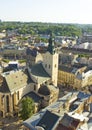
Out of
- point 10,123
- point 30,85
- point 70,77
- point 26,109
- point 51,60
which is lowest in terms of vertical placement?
point 10,123

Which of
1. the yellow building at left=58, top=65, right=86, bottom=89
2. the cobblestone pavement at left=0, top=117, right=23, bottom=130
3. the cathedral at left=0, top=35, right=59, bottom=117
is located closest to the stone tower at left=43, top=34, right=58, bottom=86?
the cathedral at left=0, top=35, right=59, bottom=117

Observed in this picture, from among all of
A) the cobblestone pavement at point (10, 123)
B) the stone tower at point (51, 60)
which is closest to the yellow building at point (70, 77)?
the stone tower at point (51, 60)

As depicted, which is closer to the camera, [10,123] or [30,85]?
[10,123]

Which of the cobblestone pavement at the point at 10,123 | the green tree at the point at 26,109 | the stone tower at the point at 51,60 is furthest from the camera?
the stone tower at the point at 51,60

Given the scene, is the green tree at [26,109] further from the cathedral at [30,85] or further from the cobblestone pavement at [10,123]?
the cathedral at [30,85]

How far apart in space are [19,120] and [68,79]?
3292cm

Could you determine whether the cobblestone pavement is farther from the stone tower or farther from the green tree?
the stone tower

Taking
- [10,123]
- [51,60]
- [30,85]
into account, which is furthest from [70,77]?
[10,123]

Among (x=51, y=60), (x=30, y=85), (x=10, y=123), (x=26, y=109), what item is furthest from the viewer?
(x=51, y=60)

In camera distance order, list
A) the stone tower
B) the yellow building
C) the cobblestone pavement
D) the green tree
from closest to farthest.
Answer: the green tree, the cobblestone pavement, the stone tower, the yellow building

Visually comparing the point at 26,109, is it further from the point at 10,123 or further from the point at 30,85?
the point at 30,85

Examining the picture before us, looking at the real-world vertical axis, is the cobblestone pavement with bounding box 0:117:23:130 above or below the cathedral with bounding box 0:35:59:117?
below

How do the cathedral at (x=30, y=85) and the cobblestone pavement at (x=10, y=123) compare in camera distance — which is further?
the cathedral at (x=30, y=85)

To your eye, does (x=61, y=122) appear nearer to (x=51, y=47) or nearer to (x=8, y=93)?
(x=8, y=93)
